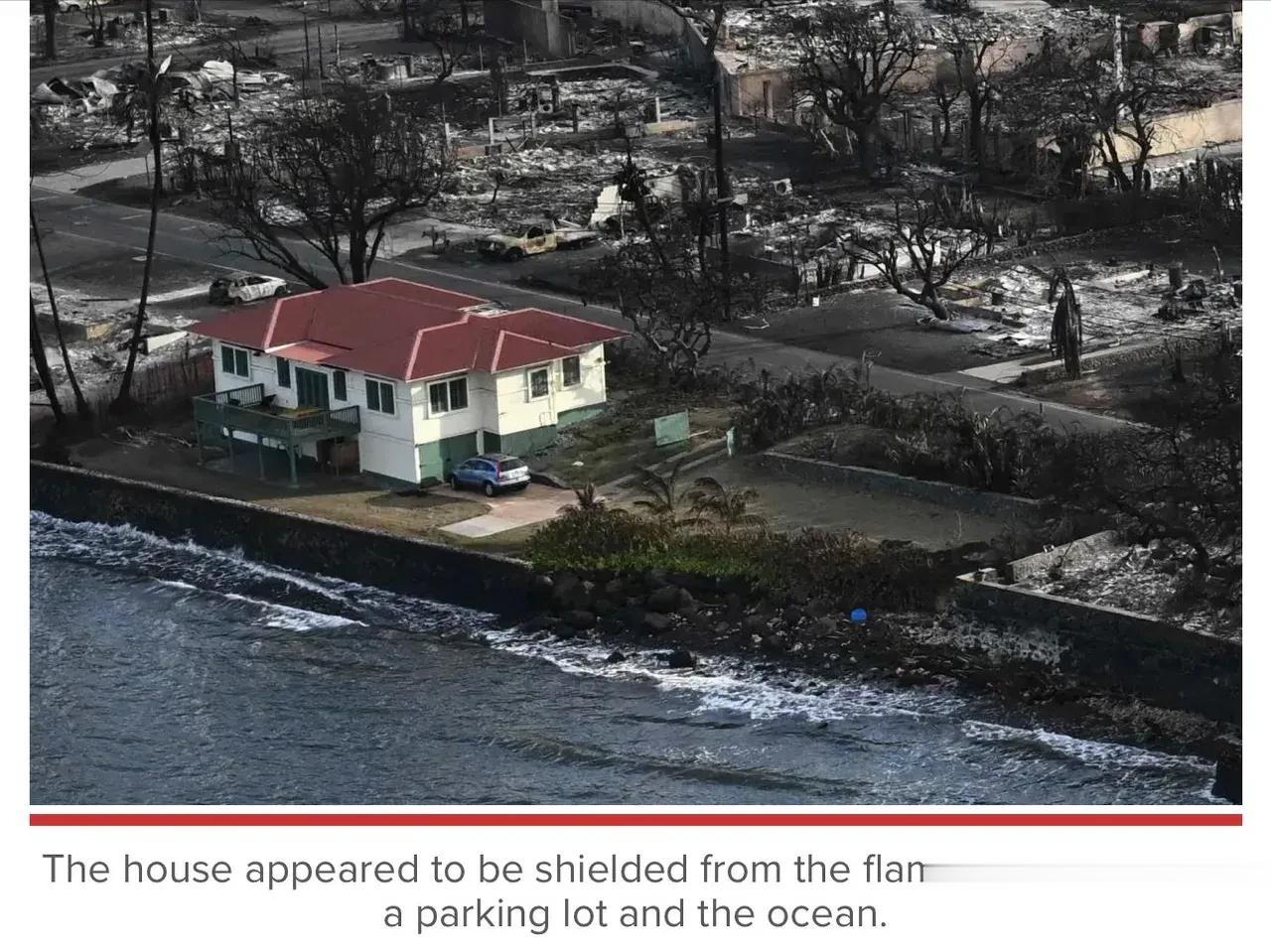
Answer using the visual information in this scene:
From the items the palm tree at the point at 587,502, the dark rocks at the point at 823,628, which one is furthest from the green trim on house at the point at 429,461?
the dark rocks at the point at 823,628

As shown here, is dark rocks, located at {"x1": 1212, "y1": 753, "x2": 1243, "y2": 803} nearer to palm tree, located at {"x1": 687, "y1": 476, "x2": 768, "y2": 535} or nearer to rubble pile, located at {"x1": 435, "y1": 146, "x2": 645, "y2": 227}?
palm tree, located at {"x1": 687, "y1": 476, "x2": 768, "y2": 535}

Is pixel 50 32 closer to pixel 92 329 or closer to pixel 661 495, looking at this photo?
Answer: pixel 92 329

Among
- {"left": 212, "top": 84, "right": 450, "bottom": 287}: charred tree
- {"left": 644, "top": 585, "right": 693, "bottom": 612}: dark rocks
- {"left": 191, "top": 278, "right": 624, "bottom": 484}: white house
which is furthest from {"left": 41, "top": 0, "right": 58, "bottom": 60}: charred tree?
{"left": 644, "top": 585, "right": 693, "bottom": 612}: dark rocks

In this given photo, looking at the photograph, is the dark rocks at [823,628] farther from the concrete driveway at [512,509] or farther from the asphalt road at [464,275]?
the asphalt road at [464,275]

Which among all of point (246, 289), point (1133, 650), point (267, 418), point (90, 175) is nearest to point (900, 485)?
point (1133, 650)

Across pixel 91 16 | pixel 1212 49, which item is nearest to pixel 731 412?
pixel 1212 49
